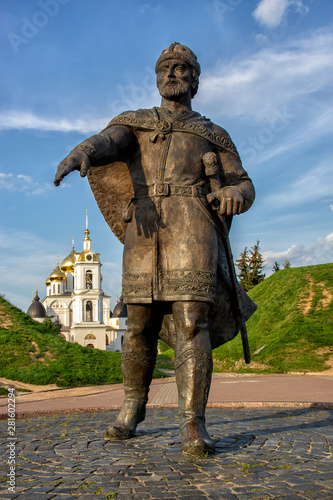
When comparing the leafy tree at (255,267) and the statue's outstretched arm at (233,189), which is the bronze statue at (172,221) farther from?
the leafy tree at (255,267)

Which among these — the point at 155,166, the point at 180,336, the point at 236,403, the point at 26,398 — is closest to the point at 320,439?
the point at 180,336

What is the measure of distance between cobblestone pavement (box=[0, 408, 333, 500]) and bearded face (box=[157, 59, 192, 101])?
290 centimetres

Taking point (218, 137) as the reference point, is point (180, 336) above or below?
below

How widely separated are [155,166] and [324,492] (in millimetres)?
2730

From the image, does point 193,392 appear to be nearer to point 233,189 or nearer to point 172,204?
point 172,204

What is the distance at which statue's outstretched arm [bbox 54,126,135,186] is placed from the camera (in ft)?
12.2

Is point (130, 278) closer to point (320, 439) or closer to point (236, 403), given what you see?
point (320, 439)

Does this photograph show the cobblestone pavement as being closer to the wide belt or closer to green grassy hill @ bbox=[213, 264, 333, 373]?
the wide belt

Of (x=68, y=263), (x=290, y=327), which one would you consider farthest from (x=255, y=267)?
(x=68, y=263)

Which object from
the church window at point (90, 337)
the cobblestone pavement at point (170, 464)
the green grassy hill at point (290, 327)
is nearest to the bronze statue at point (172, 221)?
the cobblestone pavement at point (170, 464)

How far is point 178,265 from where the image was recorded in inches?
156

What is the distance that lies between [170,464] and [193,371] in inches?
27.5

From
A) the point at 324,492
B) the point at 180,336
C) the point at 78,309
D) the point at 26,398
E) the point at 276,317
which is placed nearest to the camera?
the point at 324,492

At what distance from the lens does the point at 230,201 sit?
13.3 feet
